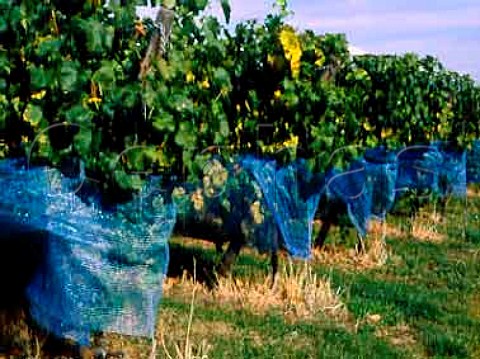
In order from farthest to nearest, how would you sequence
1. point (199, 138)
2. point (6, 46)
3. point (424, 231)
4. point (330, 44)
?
point (424, 231), point (330, 44), point (199, 138), point (6, 46)

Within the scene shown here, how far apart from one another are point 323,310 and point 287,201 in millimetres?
1014

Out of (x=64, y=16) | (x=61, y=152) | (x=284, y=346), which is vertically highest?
(x=64, y=16)

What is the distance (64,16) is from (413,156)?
8629 millimetres

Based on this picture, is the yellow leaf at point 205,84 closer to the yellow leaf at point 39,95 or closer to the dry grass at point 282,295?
the dry grass at point 282,295

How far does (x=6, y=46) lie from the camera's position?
202 inches

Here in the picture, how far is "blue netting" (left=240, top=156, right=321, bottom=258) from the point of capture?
7496 mm

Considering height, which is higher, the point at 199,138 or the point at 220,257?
the point at 199,138

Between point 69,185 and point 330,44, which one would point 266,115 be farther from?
point 69,185

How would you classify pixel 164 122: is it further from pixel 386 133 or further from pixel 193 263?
pixel 386 133

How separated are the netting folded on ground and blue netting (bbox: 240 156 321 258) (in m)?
2.50

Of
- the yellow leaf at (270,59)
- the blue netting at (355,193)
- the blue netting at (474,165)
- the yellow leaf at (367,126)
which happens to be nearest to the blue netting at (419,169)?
the yellow leaf at (367,126)

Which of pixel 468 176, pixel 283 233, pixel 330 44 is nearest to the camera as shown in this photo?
pixel 283 233

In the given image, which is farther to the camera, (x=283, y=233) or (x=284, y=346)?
(x=283, y=233)

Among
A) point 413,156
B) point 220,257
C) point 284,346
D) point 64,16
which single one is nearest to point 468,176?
point 413,156
